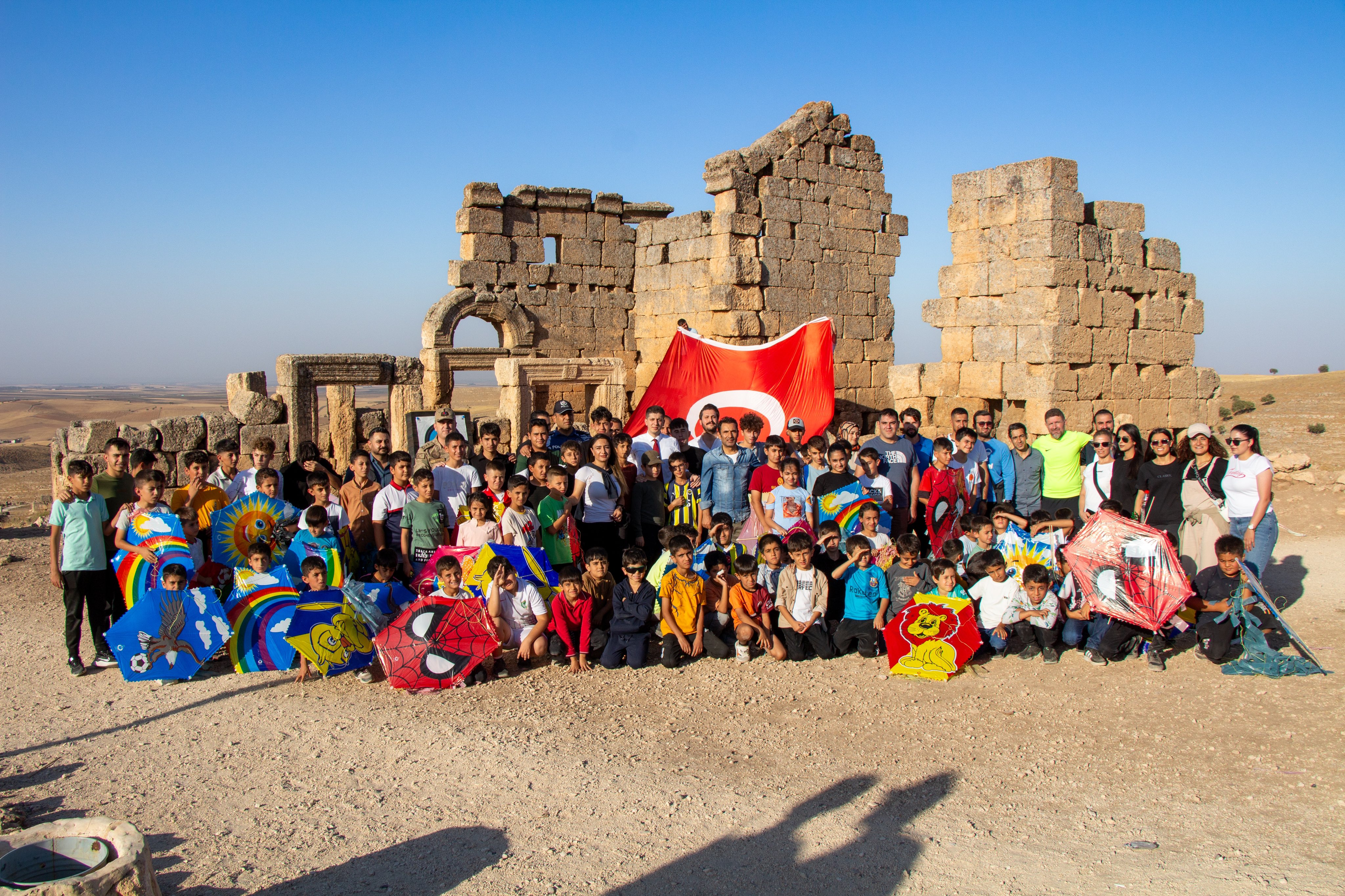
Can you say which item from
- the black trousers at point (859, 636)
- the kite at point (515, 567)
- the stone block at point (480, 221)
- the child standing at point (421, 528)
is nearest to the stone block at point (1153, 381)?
the black trousers at point (859, 636)

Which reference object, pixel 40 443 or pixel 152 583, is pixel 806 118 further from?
pixel 40 443

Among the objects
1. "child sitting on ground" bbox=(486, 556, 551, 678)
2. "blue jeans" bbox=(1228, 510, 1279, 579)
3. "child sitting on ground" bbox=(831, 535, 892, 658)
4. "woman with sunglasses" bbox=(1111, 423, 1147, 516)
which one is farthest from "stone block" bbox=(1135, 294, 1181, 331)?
"child sitting on ground" bbox=(486, 556, 551, 678)

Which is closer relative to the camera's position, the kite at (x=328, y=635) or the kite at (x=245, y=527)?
the kite at (x=328, y=635)

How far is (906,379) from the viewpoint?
10.8 m

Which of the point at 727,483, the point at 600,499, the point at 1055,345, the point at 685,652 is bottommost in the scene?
the point at 685,652

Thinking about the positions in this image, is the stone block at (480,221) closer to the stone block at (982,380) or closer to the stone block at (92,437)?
the stone block at (92,437)

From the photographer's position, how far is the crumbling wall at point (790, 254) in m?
11.4

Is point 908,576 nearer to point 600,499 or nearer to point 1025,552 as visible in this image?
point 1025,552

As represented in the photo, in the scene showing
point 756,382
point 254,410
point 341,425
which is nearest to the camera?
point 254,410

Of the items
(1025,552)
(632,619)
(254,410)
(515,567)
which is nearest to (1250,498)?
(1025,552)

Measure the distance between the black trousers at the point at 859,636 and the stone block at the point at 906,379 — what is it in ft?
16.6

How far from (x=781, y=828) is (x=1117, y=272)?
8058 millimetres

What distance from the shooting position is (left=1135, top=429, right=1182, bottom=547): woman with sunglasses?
22.4 feet

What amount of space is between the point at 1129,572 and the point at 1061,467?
1.57m
